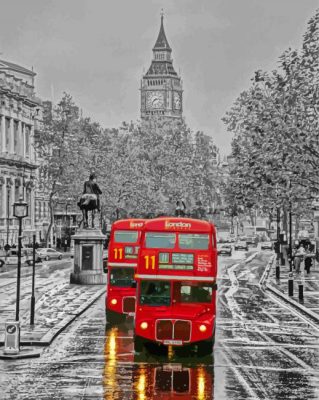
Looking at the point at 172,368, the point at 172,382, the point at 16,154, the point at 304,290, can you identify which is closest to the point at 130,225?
the point at 172,368

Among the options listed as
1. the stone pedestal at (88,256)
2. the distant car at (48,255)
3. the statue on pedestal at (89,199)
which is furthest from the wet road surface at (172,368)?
the distant car at (48,255)

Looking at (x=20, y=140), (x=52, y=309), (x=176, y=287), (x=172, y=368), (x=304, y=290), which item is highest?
(x=20, y=140)

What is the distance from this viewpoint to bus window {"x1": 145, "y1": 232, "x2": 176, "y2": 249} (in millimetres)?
29297

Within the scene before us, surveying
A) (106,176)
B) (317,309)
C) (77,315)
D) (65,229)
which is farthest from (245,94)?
(65,229)

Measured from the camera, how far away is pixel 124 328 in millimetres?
36594

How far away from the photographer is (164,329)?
28281mm

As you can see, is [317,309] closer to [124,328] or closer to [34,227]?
[124,328]

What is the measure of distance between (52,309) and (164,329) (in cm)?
1689

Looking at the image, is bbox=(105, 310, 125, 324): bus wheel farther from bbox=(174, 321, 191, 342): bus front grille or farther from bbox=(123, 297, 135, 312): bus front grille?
bbox=(174, 321, 191, 342): bus front grille

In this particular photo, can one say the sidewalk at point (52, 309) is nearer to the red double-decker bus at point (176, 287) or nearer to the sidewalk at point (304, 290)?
the red double-decker bus at point (176, 287)

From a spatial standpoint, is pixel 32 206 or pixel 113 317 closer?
pixel 113 317

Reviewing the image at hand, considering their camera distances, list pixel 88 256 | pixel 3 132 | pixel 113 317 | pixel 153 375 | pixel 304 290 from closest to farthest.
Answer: pixel 153 375, pixel 113 317, pixel 304 290, pixel 88 256, pixel 3 132

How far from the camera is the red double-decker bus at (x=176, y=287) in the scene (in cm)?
2836

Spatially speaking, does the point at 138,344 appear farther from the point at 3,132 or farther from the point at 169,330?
the point at 3,132
